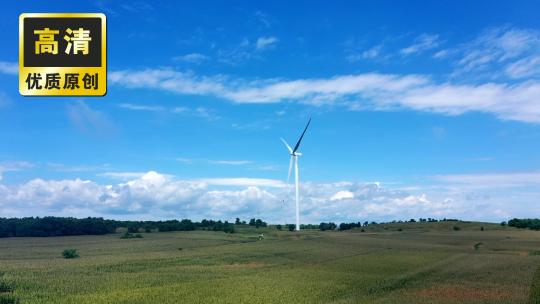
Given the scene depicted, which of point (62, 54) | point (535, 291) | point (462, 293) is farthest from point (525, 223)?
point (62, 54)

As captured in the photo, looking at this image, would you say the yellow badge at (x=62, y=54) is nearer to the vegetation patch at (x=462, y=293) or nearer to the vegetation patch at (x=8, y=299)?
the vegetation patch at (x=8, y=299)

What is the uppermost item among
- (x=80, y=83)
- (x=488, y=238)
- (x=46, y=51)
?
(x=46, y=51)

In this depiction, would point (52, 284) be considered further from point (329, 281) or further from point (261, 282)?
point (329, 281)

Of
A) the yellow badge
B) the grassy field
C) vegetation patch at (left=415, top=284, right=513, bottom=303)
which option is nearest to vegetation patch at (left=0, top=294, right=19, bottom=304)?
the grassy field

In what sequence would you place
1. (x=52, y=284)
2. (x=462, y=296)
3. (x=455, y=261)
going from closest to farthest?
1. (x=462, y=296)
2. (x=52, y=284)
3. (x=455, y=261)

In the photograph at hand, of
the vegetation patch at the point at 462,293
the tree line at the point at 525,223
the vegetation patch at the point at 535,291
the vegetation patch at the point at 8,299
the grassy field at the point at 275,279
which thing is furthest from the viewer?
the tree line at the point at 525,223

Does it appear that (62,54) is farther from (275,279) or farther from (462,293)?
(462,293)

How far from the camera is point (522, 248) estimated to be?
105438mm

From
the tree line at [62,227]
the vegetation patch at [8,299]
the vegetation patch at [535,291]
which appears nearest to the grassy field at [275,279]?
the vegetation patch at [535,291]

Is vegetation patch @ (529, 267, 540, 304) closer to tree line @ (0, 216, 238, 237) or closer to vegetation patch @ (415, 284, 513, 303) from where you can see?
vegetation patch @ (415, 284, 513, 303)

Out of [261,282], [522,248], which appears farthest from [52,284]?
[522,248]

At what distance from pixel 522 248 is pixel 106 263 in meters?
86.1

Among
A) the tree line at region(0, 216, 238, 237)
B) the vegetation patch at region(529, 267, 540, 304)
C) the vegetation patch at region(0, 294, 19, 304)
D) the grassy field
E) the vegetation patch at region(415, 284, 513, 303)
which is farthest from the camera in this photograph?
the tree line at region(0, 216, 238, 237)

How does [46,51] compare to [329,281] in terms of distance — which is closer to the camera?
[46,51]
